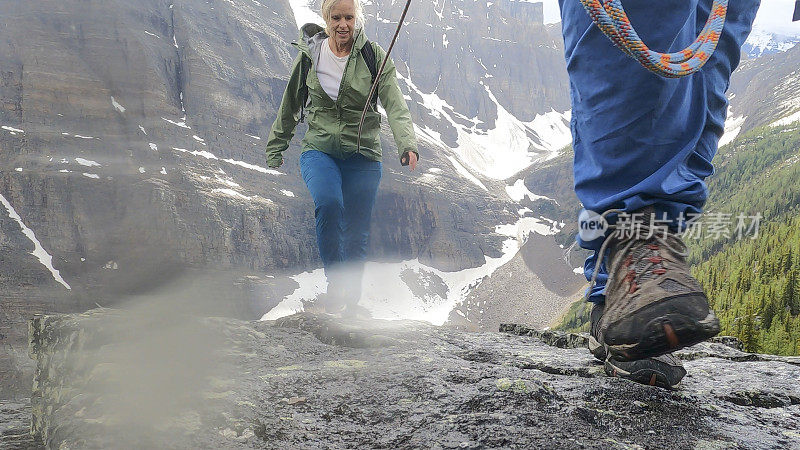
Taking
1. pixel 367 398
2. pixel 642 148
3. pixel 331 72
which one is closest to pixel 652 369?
pixel 642 148

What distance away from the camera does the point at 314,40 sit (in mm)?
5094

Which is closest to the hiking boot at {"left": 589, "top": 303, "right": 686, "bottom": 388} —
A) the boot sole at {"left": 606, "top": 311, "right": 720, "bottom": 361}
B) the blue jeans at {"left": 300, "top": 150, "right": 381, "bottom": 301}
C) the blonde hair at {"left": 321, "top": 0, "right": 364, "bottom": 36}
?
the boot sole at {"left": 606, "top": 311, "right": 720, "bottom": 361}

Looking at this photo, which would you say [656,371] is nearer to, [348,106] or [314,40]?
[348,106]

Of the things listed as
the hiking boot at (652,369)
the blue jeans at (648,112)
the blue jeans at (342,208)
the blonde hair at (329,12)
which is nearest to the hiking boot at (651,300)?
the blue jeans at (648,112)

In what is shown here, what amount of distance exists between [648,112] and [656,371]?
46.6 inches

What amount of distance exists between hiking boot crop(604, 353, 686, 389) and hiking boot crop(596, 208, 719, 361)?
0.56 meters

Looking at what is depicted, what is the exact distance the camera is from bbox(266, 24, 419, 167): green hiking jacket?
4918mm

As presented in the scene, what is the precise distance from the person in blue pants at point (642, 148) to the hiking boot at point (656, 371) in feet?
1.01

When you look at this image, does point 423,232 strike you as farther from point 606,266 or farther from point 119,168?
point 606,266

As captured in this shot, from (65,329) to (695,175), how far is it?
3367 mm

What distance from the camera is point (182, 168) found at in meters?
123

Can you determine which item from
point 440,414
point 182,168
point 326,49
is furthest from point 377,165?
point 182,168

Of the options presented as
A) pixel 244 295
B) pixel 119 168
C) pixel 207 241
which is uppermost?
pixel 119 168

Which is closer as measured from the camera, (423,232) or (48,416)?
(48,416)
